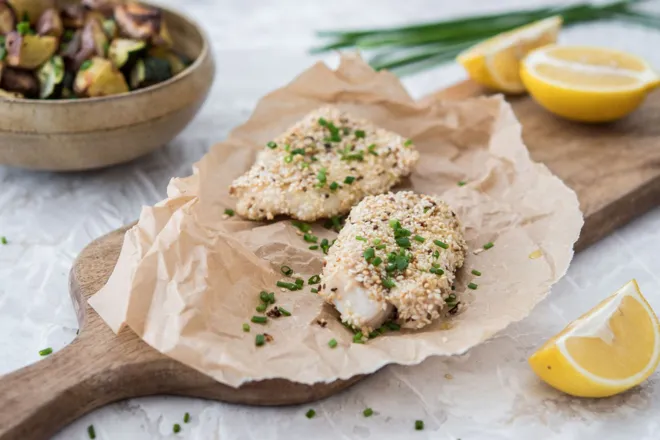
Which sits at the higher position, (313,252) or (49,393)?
(49,393)

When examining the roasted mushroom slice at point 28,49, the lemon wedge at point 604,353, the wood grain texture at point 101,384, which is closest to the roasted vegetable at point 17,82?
the roasted mushroom slice at point 28,49

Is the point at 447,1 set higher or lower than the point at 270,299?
lower

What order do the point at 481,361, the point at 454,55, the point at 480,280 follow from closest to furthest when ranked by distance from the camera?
the point at 481,361 < the point at 480,280 < the point at 454,55

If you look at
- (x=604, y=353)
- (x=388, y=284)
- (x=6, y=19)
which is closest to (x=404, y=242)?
(x=388, y=284)

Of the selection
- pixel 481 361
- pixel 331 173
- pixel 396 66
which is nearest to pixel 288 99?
pixel 331 173

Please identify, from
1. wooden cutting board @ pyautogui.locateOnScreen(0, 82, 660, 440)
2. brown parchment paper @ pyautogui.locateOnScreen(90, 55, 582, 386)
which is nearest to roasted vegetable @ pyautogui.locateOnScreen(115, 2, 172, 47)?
brown parchment paper @ pyautogui.locateOnScreen(90, 55, 582, 386)

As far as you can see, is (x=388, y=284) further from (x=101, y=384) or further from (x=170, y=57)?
(x=170, y=57)

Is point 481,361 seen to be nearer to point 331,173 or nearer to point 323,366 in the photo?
point 323,366
